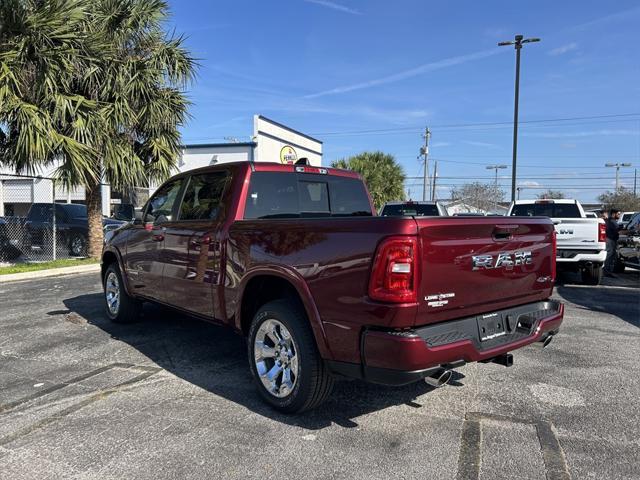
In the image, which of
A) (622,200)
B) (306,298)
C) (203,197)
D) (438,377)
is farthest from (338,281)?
(622,200)

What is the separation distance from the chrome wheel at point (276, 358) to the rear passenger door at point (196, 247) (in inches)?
29.5

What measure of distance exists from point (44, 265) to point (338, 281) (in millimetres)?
12049

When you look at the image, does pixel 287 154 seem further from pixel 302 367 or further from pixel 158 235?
pixel 302 367

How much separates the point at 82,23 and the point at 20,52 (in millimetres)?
1807

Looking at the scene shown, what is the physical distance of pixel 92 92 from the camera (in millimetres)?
12586

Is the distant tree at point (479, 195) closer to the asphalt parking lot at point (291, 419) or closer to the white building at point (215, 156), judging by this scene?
the white building at point (215, 156)

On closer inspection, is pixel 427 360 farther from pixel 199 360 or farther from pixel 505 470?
pixel 199 360

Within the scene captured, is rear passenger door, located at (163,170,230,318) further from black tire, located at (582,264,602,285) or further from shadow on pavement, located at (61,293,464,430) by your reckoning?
black tire, located at (582,264,602,285)

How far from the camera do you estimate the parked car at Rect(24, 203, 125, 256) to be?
14.3m

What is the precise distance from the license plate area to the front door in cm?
332

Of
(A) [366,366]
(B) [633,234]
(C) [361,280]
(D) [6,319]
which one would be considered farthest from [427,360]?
(B) [633,234]

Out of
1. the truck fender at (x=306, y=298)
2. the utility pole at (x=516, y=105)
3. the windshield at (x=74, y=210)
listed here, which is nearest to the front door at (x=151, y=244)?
the truck fender at (x=306, y=298)

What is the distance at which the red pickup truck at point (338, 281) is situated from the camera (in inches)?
120

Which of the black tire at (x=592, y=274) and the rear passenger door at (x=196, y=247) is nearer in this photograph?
the rear passenger door at (x=196, y=247)
